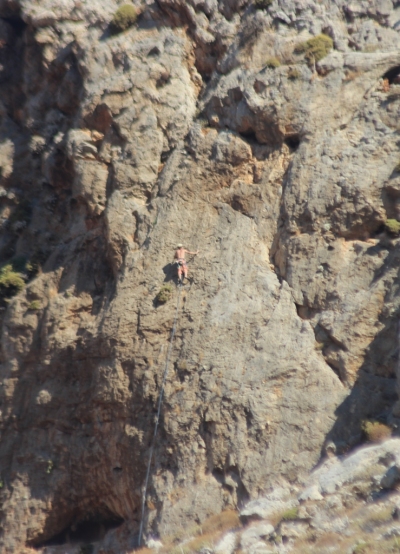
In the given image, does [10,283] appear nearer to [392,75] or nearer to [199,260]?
[199,260]

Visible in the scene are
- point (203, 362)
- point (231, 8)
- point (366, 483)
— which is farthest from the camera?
point (231, 8)

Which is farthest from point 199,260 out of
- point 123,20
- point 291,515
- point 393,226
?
point 123,20

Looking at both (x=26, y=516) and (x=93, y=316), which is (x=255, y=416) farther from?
(x=26, y=516)

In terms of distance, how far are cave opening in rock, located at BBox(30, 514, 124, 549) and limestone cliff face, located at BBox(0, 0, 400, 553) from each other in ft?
0.42

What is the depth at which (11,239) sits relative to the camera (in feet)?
90.5

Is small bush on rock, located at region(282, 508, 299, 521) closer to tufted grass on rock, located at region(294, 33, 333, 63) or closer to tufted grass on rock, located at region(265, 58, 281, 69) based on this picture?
tufted grass on rock, located at region(265, 58, 281, 69)

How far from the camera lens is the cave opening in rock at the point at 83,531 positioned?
21719mm

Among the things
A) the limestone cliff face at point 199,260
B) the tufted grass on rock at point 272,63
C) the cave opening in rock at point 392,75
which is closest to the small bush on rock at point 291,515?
the limestone cliff face at point 199,260

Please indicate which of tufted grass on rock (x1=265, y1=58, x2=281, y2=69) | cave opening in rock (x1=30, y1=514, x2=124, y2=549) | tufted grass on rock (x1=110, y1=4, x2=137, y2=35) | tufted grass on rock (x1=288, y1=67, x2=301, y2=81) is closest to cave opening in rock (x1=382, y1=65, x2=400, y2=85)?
tufted grass on rock (x1=288, y1=67, x2=301, y2=81)

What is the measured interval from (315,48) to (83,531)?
17936 millimetres

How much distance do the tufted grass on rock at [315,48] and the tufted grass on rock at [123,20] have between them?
7.12 metres

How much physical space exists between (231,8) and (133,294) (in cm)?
1195

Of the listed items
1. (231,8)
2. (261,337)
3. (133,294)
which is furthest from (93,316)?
(231,8)

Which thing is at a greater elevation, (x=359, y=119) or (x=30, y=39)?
(x=30, y=39)
